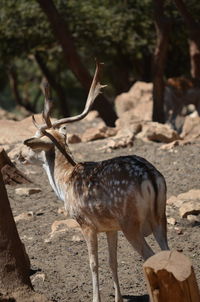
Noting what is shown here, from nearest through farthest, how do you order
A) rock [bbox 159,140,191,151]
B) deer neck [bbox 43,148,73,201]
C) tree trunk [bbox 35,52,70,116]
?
deer neck [bbox 43,148,73,201] < rock [bbox 159,140,191,151] < tree trunk [bbox 35,52,70,116]

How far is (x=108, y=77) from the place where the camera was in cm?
2906

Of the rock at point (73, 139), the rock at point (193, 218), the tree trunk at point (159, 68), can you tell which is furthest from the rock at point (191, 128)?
the rock at point (193, 218)

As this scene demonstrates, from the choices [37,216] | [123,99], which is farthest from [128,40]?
[37,216]

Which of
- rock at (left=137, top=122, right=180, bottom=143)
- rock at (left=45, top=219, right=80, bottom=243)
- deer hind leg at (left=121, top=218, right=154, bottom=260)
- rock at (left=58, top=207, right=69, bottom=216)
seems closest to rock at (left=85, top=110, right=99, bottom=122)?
rock at (left=137, top=122, right=180, bottom=143)

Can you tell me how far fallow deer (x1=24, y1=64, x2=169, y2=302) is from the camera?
6223 mm

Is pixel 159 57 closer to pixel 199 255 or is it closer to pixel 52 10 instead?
pixel 52 10

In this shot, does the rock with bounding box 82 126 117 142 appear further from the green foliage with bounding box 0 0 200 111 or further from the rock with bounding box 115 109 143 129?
the green foliage with bounding box 0 0 200 111

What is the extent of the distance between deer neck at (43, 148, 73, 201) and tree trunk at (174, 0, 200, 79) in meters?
8.11

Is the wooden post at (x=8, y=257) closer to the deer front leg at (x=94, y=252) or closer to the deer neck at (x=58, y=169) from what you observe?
the deer front leg at (x=94, y=252)

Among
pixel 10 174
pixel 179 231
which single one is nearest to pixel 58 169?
pixel 179 231

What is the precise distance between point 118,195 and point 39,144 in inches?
56.9

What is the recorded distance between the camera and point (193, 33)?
622 inches

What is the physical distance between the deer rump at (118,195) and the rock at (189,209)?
7.74 feet

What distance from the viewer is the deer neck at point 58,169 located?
7262 mm
